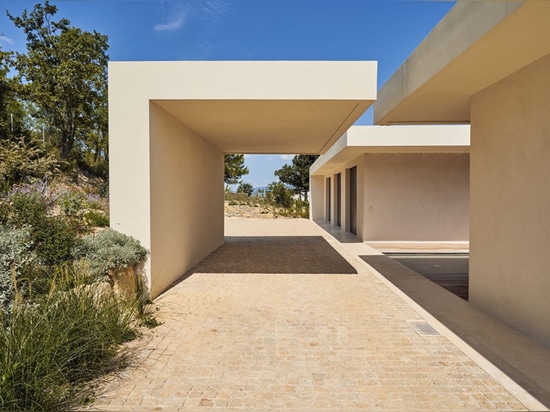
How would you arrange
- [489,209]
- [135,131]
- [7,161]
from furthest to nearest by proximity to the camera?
[7,161]
[135,131]
[489,209]

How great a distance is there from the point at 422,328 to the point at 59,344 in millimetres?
4094

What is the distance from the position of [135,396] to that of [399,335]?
3013 mm

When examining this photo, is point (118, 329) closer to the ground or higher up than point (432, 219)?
closer to the ground

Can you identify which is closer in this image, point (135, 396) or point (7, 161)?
point (135, 396)

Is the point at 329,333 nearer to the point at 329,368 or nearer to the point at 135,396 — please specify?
the point at 329,368

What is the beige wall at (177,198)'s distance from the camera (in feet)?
17.6

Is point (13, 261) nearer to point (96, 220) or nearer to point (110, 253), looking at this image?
point (110, 253)

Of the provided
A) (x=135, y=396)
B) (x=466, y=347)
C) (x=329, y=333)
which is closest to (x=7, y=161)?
(x=135, y=396)

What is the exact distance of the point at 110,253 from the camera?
176 inches

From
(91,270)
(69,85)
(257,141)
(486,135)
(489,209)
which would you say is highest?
(69,85)

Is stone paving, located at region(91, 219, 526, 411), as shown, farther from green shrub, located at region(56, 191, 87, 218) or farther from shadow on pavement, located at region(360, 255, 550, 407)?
green shrub, located at region(56, 191, 87, 218)

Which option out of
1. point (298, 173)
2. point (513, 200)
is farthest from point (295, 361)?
point (298, 173)

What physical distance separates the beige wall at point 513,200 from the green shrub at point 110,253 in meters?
5.34

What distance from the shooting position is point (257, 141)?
9250mm
